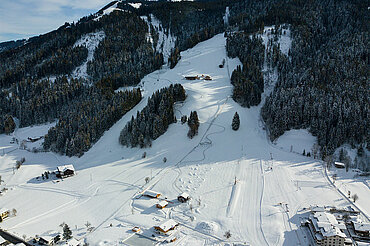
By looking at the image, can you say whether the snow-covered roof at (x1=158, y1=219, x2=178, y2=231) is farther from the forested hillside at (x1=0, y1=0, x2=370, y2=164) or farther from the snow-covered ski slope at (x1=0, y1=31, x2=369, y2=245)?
the forested hillside at (x1=0, y1=0, x2=370, y2=164)

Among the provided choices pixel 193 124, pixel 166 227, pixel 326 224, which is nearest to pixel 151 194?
pixel 166 227

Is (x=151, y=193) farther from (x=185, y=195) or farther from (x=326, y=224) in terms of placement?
(x=326, y=224)

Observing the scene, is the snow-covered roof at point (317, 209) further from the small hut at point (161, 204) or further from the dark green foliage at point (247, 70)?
the dark green foliage at point (247, 70)

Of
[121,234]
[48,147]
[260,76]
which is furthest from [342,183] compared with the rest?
[48,147]

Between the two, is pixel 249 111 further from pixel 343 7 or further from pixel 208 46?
pixel 343 7

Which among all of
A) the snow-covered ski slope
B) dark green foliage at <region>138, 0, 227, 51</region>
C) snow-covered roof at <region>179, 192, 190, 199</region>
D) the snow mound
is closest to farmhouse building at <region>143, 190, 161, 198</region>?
the snow-covered ski slope

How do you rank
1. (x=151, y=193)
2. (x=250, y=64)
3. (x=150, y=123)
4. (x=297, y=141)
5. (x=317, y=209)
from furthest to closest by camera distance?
1. (x=250, y=64)
2. (x=150, y=123)
3. (x=297, y=141)
4. (x=151, y=193)
5. (x=317, y=209)
